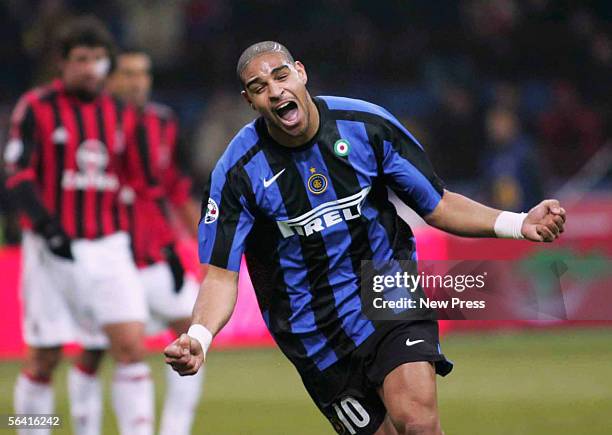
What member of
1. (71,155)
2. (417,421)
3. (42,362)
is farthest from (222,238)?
(42,362)

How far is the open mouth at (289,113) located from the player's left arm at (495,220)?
27.2 inches

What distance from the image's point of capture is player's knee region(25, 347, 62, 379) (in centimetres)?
693

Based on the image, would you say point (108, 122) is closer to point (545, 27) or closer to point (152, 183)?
point (152, 183)

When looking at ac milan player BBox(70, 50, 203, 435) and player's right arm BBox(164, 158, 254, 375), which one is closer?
player's right arm BBox(164, 158, 254, 375)

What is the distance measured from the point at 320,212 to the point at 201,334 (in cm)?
73

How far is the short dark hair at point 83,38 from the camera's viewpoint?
6.94 m

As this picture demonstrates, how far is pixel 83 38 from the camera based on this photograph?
274 inches

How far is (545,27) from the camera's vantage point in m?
16.9

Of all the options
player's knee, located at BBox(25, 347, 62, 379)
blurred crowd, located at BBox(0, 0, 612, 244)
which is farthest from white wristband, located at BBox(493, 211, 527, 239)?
blurred crowd, located at BBox(0, 0, 612, 244)

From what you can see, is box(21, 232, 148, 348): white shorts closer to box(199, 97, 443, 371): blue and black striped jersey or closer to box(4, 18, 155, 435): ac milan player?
box(4, 18, 155, 435): ac milan player

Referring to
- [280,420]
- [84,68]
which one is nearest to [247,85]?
[84,68]

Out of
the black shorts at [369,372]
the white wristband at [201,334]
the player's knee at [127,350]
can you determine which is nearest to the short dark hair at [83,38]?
the player's knee at [127,350]

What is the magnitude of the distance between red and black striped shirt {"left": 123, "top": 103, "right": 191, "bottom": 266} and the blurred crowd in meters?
6.96

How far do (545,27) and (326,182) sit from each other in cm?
1265
